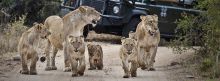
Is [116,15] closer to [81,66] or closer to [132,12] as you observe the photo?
[132,12]

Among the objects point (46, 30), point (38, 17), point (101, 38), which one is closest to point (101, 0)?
point (101, 38)

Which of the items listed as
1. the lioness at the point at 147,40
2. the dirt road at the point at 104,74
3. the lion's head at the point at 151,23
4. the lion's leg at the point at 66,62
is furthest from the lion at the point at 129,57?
the lion's head at the point at 151,23

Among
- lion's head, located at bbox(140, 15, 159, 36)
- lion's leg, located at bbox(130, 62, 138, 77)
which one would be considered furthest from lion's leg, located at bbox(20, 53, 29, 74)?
lion's head, located at bbox(140, 15, 159, 36)

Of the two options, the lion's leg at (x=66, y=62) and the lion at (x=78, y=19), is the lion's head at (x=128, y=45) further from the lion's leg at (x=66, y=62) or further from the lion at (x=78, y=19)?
the lion at (x=78, y=19)

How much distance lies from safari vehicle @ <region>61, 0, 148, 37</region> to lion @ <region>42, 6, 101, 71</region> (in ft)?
21.6

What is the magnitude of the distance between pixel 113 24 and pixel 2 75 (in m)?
9.24

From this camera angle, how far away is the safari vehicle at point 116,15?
23891 mm

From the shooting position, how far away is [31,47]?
15.2m

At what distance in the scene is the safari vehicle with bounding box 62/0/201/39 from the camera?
78.4 feet

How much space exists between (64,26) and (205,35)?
11.2 feet

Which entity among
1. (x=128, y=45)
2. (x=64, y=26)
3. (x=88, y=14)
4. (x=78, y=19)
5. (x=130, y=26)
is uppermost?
(x=88, y=14)

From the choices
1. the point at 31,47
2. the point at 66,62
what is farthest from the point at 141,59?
the point at 31,47

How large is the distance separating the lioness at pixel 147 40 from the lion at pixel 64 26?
3.90 ft

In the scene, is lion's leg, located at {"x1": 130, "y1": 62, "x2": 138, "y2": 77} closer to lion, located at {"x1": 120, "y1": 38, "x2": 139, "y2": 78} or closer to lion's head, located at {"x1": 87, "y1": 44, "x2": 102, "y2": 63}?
lion, located at {"x1": 120, "y1": 38, "x2": 139, "y2": 78}
